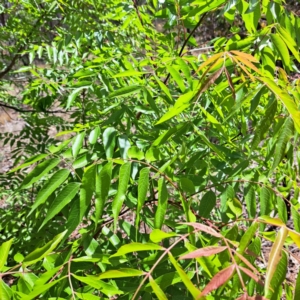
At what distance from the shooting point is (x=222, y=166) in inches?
53.0

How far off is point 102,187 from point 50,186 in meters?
0.16

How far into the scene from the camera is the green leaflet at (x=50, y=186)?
3.18 feet

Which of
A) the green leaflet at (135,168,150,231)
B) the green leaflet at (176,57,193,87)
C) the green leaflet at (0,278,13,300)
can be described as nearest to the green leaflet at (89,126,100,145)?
the green leaflet at (135,168,150,231)

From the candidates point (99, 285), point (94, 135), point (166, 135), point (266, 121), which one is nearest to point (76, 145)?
point (94, 135)

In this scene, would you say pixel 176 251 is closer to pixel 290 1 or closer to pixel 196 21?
pixel 196 21

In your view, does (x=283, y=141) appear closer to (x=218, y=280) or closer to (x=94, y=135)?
(x=218, y=280)

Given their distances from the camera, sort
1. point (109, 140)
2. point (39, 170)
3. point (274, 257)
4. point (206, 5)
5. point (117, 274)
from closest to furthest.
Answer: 1. point (274, 257)
2. point (117, 274)
3. point (39, 170)
4. point (109, 140)
5. point (206, 5)

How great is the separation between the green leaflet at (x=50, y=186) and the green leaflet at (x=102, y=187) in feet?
0.35

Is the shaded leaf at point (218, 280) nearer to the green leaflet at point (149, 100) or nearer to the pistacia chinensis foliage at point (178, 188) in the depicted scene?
the pistacia chinensis foliage at point (178, 188)

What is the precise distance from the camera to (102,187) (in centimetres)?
95

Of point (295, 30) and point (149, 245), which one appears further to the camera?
point (295, 30)

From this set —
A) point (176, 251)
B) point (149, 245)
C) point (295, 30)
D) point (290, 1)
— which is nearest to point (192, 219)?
point (176, 251)

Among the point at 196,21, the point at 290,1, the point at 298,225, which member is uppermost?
the point at 290,1

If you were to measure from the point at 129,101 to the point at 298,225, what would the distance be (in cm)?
85
